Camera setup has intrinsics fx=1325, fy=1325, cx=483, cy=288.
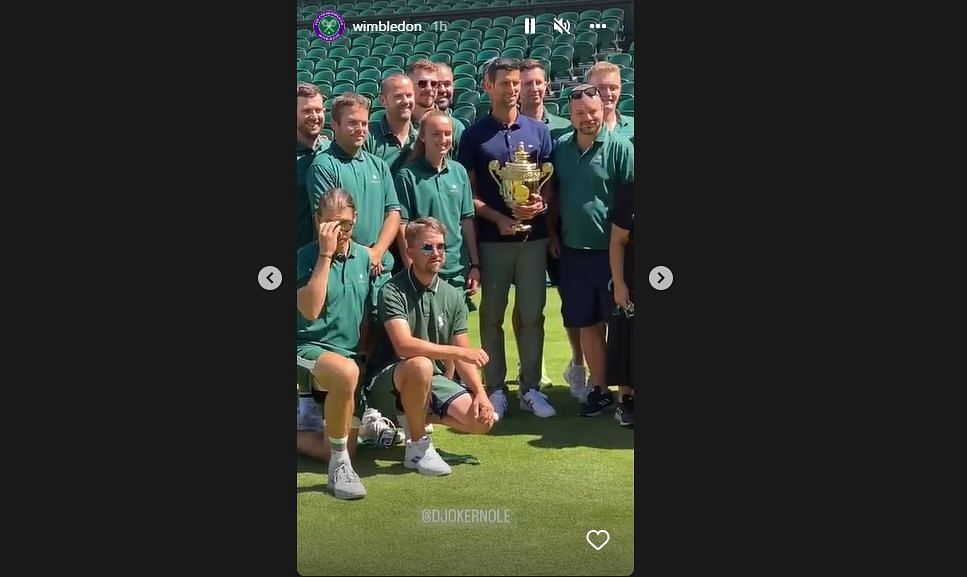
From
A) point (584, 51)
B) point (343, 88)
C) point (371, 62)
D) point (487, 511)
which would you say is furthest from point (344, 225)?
point (487, 511)

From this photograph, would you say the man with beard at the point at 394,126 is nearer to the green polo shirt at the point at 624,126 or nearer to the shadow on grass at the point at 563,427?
the green polo shirt at the point at 624,126

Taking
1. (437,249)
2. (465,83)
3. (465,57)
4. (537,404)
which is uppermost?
(465,57)

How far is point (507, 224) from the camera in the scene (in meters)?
5.78

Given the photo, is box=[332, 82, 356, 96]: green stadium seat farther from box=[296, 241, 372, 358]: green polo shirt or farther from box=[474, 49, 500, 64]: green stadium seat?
box=[296, 241, 372, 358]: green polo shirt

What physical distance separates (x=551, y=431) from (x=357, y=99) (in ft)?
5.48

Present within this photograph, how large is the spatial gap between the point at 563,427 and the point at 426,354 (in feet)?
2.38

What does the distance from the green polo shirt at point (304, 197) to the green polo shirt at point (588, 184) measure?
1.03 m

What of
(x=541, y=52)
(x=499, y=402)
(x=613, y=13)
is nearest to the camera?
(x=613, y=13)

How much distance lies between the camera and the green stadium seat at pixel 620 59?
5.46 m

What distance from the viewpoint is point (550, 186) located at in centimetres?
579

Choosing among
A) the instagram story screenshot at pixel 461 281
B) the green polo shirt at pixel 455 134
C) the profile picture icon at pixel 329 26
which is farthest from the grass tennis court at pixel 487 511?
the profile picture icon at pixel 329 26

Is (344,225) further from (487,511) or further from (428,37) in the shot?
(487,511)

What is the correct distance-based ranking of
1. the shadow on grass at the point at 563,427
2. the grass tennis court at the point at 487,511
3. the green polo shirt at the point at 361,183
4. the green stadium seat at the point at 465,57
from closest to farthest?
the grass tennis court at the point at 487,511, the green stadium seat at the point at 465,57, the green polo shirt at the point at 361,183, the shadow on grass at the point at 563,427

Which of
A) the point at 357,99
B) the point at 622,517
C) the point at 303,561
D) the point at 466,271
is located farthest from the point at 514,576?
the point at 357,99
